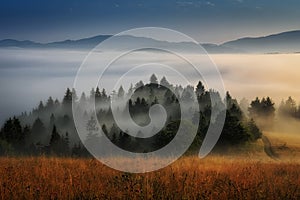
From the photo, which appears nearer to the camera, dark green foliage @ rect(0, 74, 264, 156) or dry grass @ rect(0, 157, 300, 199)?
dry grass @ rect(0, 157, 300, 199)

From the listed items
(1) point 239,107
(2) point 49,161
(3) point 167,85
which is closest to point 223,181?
(2) point 49,161

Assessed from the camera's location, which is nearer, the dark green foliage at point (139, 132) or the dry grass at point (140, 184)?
the dry grass at point (140, 184)

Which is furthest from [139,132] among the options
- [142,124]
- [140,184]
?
[140,184]

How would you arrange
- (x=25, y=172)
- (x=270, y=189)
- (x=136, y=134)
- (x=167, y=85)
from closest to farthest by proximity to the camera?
1. (x=270, y=189)
2. (x=25, y=172)
3. (x=136, y=134)
4. (x=167, y=85)

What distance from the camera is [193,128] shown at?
24922 millimetres

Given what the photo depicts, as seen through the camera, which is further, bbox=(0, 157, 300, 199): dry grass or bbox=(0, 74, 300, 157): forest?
bbox=(0, 74, 300, 157): forest

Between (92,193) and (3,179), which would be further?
(3,179)

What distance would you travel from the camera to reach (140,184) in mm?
11320

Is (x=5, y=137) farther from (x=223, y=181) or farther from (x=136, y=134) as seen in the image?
(x=223, y=181)

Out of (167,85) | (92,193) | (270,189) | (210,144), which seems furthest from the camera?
(167,85)

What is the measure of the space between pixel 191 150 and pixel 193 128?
1.38m

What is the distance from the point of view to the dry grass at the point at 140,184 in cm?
1053

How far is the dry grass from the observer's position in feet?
34.6

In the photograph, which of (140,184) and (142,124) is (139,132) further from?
(140,184)
